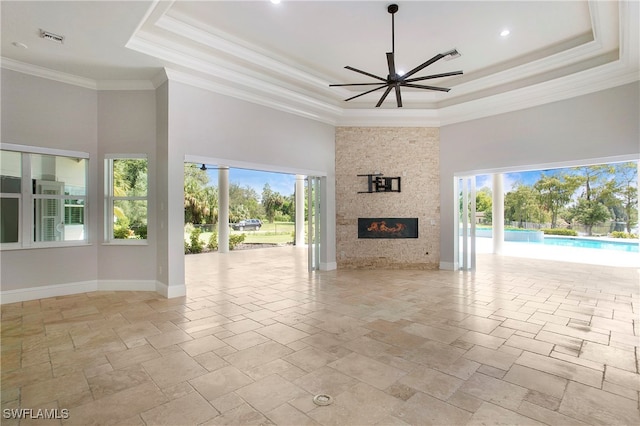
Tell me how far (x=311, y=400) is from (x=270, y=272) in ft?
17.2

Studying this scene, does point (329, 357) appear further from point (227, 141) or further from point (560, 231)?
point (560, 231)

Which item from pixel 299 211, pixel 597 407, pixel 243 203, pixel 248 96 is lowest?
pixel 597 407

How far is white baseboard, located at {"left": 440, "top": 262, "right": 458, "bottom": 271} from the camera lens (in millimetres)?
7484

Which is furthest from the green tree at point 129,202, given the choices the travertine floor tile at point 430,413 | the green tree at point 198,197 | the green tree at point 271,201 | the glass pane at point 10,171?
the green tree at point 271,201

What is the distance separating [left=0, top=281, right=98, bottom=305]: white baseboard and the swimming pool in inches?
653

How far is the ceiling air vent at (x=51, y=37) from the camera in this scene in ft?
13.1

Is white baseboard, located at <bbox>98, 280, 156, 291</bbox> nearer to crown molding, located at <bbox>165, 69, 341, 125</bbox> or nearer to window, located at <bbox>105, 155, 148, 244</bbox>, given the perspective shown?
window, located at <bbox>105, 155, 148, 244</bbox>

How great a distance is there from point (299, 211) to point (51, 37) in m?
10.2

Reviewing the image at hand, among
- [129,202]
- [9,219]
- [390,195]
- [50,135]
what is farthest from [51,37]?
[390,195]

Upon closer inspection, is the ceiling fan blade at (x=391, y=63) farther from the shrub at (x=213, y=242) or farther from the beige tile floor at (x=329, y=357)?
the shrub at (x=213, y=242)

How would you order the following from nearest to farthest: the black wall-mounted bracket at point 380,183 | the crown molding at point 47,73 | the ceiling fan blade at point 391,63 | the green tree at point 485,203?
1. the ceiling fan blade at point 391,63
2. the crown molding at point 47,73
3. the black wall-mounted bracket at point 380,183
4. the green tree at point 485,203

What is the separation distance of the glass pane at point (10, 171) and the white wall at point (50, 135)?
23 centimetres

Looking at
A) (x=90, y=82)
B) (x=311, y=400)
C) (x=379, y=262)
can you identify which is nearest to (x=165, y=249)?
(x=90, y=82)

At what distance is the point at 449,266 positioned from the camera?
7523mm
